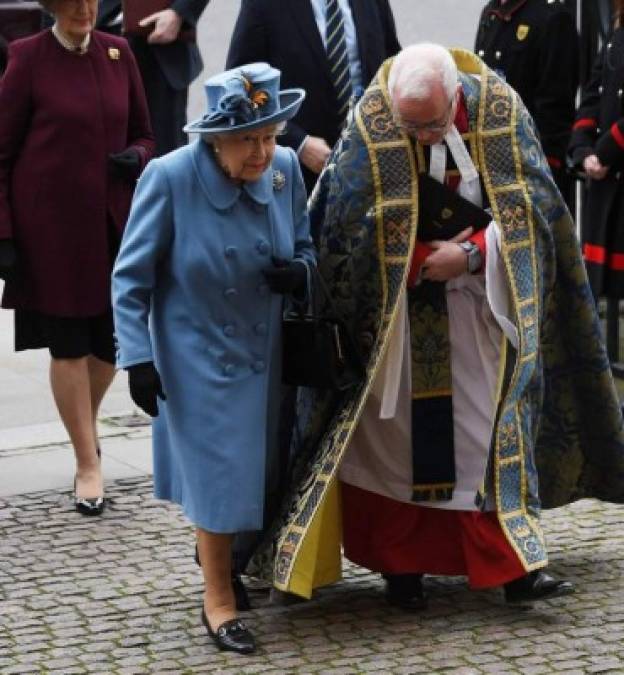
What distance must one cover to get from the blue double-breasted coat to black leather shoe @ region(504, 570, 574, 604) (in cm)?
79

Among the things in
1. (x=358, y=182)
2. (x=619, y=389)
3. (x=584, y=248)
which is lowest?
(x=619, y=389)

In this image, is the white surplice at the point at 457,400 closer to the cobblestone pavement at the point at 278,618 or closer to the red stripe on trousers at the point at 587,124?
the cobblestone pavement at the point at 278,618

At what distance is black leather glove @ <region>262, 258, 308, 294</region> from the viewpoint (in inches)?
211

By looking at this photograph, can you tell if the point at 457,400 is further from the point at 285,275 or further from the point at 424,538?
the point at 285,275

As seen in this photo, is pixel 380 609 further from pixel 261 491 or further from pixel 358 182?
pixel 358 182

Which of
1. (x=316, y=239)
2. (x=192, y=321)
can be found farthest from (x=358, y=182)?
(x=192, y=321)

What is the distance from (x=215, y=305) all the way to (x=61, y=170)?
1.66 meters

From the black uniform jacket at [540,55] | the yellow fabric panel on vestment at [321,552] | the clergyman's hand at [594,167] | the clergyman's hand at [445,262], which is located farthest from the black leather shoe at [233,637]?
the black uniform jacket at [540,55]

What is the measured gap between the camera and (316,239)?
5.77 metres

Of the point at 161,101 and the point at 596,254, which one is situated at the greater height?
the point at 161,101

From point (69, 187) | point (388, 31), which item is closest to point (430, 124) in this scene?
point (69, 187)

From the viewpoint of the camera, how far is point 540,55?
873cm

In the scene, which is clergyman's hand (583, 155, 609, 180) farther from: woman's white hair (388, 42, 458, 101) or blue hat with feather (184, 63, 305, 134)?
blue hat with feather (184, 63, 305, 134)

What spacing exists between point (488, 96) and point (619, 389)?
3252 millimetres
